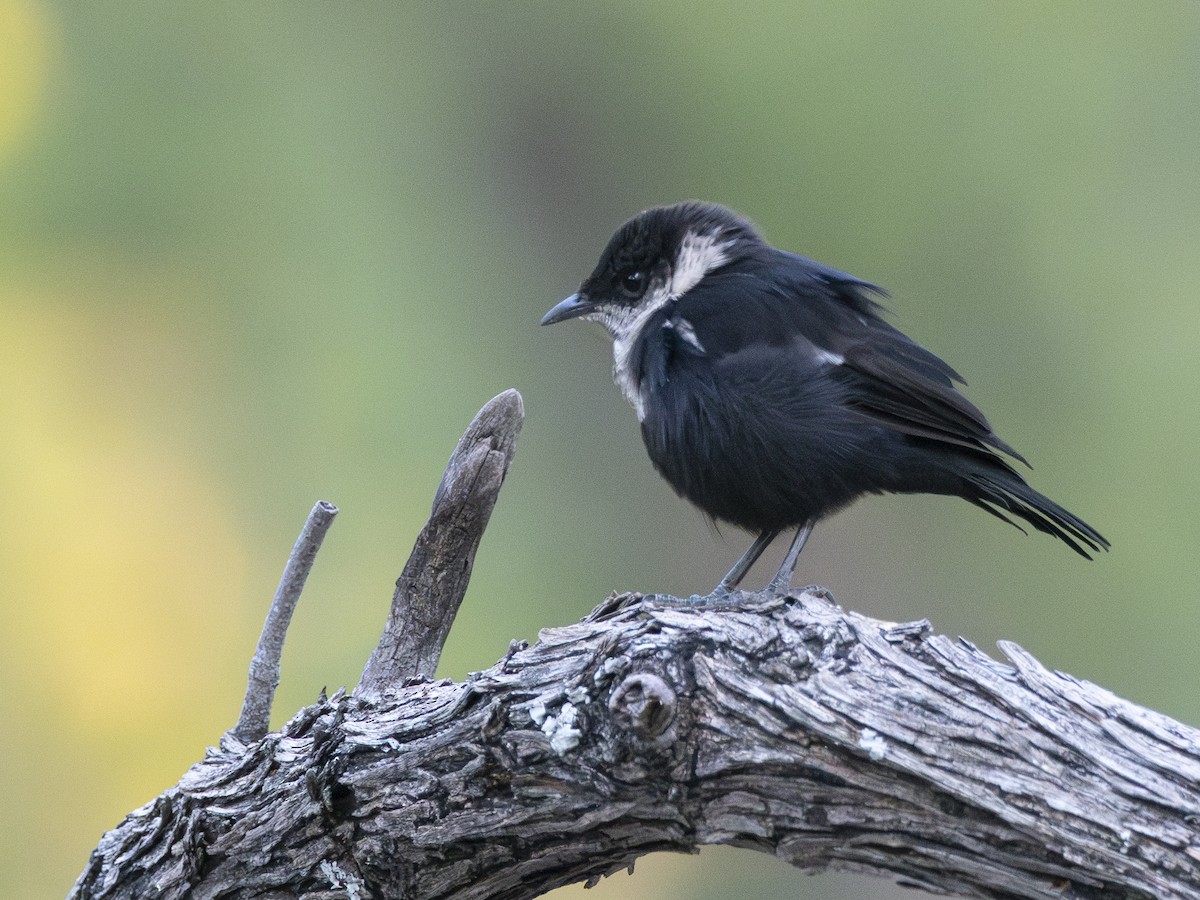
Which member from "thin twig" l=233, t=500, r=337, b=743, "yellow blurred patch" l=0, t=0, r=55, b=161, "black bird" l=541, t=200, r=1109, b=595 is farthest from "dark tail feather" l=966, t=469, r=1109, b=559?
"yellow blurred patch" l=0, t=0, r=55, b=161

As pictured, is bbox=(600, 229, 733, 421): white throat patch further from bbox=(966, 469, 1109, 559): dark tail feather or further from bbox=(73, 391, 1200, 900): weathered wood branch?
bbox=(73, 391, 1200, 900): weathered wood branch

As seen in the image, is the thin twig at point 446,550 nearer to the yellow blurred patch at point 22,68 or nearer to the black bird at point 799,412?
the black bird at point 799,412

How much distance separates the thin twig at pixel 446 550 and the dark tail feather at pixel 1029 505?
1.19 meters

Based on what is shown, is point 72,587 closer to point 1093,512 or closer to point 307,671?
point 307,671

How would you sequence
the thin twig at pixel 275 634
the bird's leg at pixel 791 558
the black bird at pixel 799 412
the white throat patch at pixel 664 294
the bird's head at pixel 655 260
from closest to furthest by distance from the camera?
the thin twig at pixel 275 634, the black bird at pixel 799 412, the bird's leg at pixel 791 558, the white throat patch at pixel 664 294, the bird's head at pixel 655 260

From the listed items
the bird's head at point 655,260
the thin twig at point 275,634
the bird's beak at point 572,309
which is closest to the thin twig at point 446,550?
the thin twig at point 275,634

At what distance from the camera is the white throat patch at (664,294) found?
338 centimetres

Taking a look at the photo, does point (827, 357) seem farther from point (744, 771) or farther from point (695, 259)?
point (744, 771)

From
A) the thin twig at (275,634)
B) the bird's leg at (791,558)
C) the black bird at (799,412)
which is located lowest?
the thin twig at (275,634)

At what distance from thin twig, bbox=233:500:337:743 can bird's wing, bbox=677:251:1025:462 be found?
1.10 metres

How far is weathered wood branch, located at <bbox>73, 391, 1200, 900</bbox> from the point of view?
2.00 m

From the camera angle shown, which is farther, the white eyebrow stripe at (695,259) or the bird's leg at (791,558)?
the white eyebrow stripe at (695,259)

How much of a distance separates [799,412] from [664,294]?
745mm

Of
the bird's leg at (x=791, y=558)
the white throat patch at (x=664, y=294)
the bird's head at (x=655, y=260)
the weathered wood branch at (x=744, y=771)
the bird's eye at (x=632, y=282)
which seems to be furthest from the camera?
the bird's eye at (x=632, y=282)
